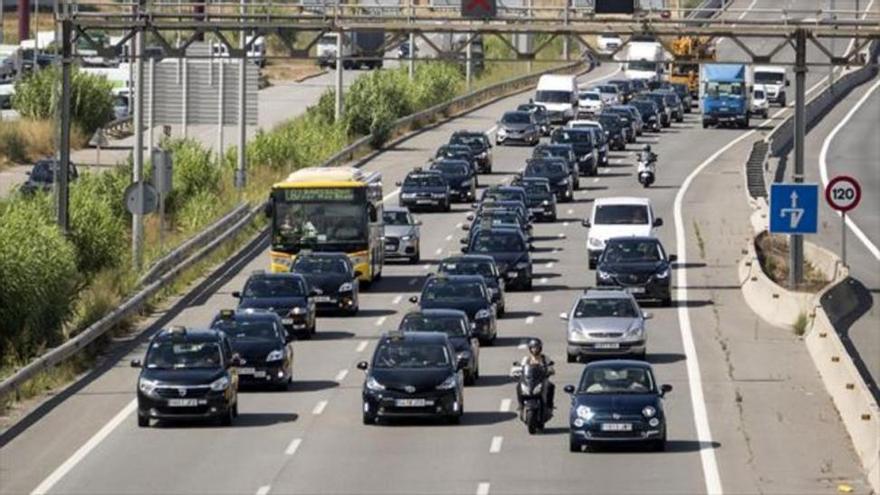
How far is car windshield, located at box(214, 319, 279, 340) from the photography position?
42781mm

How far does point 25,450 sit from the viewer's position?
36.7 m

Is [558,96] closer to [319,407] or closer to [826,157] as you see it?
[826,157]

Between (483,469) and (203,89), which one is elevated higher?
(203,89)

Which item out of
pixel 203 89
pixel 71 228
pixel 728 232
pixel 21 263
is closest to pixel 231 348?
pixel 21 263

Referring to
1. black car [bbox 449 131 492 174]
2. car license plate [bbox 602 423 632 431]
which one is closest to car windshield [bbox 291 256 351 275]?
car license plate [bbox 602 423 632 431]

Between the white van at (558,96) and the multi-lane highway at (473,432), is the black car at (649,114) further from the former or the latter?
the multi-lane highway at (473,432)

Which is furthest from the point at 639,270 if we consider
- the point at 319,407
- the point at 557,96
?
the point at 557,96

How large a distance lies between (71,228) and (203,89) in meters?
24.8

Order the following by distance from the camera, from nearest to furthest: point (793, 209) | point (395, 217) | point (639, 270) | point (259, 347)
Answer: point (259, 347) < point (793, 209) < point (639, 270) < point (395, 217)

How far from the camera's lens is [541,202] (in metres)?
74.6

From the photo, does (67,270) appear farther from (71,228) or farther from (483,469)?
(483,469)

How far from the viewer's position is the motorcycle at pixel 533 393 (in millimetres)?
37781

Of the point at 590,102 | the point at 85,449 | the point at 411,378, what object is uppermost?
the point at 590,102

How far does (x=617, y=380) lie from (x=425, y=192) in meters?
40.1
